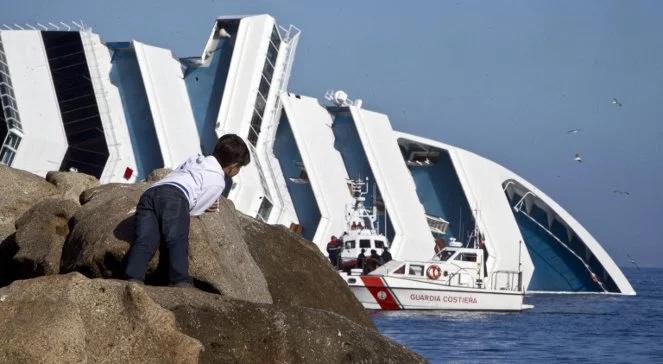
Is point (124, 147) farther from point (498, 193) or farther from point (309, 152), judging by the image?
point (498, 193)

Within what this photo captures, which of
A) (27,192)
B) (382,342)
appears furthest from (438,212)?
(382,342)

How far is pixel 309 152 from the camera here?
42219 millimetres

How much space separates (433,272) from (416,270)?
0.46m

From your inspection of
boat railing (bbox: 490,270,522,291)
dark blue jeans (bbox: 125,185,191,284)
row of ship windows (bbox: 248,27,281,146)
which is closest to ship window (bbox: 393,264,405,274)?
boat railing (bbox: 490,270,522,291)

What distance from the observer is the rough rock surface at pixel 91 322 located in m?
7.64

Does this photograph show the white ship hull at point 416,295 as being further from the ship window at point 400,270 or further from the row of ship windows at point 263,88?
the row of ship windows at point 263,88

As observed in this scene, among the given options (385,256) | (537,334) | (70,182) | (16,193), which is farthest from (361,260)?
(16,193)

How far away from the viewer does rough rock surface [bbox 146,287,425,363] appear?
8609mm

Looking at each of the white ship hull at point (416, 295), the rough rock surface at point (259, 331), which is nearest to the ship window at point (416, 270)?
the white ship hull at point (416, 295)

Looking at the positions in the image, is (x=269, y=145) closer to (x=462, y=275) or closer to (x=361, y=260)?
(x=361, y=260)

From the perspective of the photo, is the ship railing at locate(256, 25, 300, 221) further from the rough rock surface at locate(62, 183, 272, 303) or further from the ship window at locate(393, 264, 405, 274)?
the rough rock surface at locate(62, 183, 272, 303)

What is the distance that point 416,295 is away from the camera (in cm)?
3625

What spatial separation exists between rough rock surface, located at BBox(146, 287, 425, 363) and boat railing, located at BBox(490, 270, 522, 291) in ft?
102

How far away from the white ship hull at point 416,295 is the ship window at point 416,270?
93 cm
